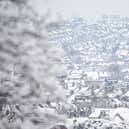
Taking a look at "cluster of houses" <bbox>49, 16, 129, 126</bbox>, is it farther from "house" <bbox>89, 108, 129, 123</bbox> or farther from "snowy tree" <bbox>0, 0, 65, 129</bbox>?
"snowy tree" <bbox>0, 0, 65, 129</bbox>

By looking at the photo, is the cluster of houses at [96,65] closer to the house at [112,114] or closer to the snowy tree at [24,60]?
the house at [112,114]

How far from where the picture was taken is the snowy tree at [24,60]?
7.64 m

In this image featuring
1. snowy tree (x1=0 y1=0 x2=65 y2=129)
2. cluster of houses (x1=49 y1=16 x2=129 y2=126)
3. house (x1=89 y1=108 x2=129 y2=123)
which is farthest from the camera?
cluster of houses (x1=49 y1=16 x2=129 y2=126)

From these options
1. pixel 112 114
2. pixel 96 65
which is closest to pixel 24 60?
pixel 112 114

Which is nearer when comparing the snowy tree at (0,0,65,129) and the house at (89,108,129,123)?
the snowy tree at (0,0,65,129)

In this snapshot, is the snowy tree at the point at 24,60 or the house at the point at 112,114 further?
the house at the point at 112,114

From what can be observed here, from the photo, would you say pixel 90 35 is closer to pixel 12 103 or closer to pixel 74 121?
pixel 74 121

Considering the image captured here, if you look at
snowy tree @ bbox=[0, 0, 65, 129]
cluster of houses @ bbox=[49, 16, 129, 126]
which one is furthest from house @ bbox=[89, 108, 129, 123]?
snowy tree @ bbox=[0, 0, 65, 129]

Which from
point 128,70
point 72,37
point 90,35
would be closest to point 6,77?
point 128,70

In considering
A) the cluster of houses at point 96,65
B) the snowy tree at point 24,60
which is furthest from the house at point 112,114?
the snowy tree at point 24,60

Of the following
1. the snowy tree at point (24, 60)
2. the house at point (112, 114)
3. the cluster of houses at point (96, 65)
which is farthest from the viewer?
the cluster of houses at point (96, 65)

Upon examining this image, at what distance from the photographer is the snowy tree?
301 inches

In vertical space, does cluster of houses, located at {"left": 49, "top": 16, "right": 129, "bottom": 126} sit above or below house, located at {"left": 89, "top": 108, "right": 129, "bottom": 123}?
above

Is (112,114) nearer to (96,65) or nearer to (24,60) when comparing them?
(24,60)
